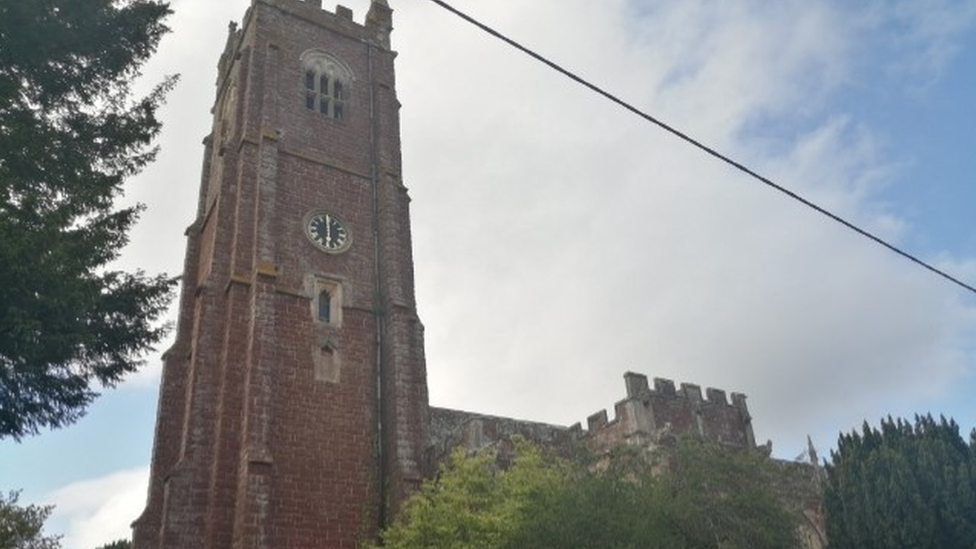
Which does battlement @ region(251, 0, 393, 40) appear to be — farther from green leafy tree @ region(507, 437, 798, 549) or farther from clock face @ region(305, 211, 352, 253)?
green leafy tree @ region(507, 437, 798, 549)

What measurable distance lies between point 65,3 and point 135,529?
46.6ft

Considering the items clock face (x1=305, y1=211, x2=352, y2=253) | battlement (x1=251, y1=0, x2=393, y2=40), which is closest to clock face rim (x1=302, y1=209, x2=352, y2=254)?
clock face (x1=305, y1=211, x2=352, y2=253)

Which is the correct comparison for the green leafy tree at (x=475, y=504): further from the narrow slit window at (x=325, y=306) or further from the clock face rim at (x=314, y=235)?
the clock face rim at (x=314, y=235)

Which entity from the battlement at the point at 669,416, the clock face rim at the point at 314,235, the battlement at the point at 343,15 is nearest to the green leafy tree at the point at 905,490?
the battlement at the point at 669,416

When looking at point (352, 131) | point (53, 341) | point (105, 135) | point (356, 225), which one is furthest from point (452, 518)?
point (352, 131)

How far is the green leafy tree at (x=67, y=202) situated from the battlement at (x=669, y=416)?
15.1 meters

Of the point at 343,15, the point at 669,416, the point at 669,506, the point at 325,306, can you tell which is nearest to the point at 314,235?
the point at 325,306

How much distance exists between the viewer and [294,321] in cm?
2442

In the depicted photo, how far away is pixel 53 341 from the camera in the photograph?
515 inches

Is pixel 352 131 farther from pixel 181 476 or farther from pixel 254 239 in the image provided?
pixel 181 476

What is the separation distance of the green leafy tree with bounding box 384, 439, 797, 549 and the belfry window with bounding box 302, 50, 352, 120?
49.4 ft

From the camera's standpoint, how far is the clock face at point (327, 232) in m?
26.6

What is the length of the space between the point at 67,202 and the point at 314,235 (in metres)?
12.7

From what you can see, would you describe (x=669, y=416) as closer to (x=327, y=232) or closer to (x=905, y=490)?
(x=905, y=490)
